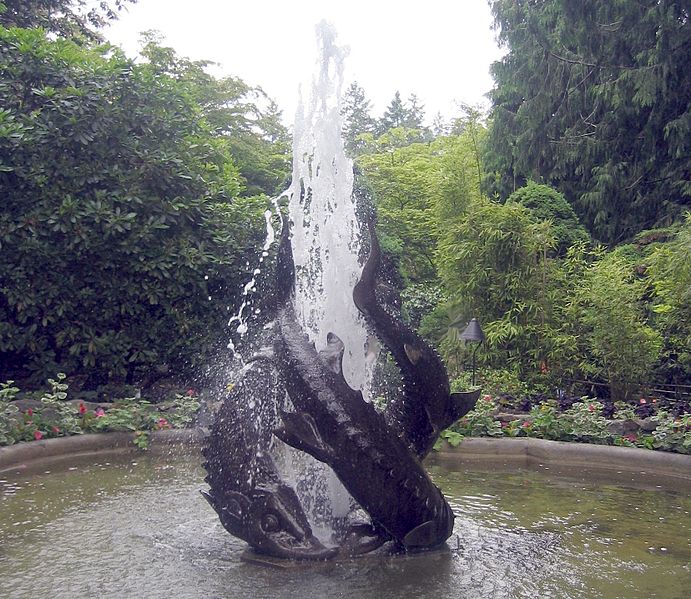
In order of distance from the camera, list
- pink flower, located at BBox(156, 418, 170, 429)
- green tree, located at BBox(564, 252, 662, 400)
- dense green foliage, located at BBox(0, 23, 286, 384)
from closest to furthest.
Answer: pink flower, located at BBox(156, 418, 170, 429) → green tree, located at BBox(564, 252, 662, 400) → dense green foliage, located at BBox(0, 23, 286, 384)

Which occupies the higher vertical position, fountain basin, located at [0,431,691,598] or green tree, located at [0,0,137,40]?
green tree, located at [0,0,137,40]

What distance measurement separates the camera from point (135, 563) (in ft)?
16.1

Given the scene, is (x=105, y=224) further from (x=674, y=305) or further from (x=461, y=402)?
(x=674, y=305)

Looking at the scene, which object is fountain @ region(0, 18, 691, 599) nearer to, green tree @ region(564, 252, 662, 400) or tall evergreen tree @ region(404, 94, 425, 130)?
green tree @ region(564, 252, 662, 400)

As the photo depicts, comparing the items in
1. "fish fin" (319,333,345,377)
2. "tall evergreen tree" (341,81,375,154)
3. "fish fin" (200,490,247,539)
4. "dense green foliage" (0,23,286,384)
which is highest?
"tall evergreen tree" (341,81,375,154)

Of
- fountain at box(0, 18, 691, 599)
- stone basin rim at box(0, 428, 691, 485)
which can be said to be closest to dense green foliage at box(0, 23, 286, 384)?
stone basin rim at box(0, 428, 691, 485)

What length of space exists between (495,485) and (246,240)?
638cm

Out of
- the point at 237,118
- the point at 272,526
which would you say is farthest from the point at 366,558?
the point at 237,118

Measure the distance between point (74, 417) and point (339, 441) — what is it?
4.92 m

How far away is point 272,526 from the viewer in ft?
16.2

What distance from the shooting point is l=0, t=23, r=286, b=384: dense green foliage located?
10727 millimetres

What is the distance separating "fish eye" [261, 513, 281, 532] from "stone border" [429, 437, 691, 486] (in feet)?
11.3

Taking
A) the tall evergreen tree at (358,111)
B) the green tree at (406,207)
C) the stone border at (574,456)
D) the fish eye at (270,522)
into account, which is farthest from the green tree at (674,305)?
the tall evergreen tree at (358,111)

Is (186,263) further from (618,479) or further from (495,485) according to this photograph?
(618,479)
